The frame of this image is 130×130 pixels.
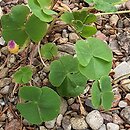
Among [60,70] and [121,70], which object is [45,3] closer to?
[60,70]

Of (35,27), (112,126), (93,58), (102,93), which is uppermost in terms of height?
(35,27)

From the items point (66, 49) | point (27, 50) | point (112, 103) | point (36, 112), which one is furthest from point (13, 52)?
point (112, 103)

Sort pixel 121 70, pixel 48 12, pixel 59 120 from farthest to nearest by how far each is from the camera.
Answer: pixel 121 70 → pixel 59 120 → pixel 48 12

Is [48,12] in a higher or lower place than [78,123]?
higher

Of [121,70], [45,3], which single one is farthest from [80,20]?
[121,70]

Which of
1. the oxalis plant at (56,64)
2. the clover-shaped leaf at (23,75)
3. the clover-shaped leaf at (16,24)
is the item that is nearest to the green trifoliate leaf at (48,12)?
the oxalis plant at (56,64)

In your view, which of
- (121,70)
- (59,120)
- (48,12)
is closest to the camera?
(48,12)

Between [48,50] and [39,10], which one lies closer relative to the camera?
[39,10]

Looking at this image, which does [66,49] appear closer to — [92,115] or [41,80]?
[41,80]

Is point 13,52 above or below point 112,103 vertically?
above
